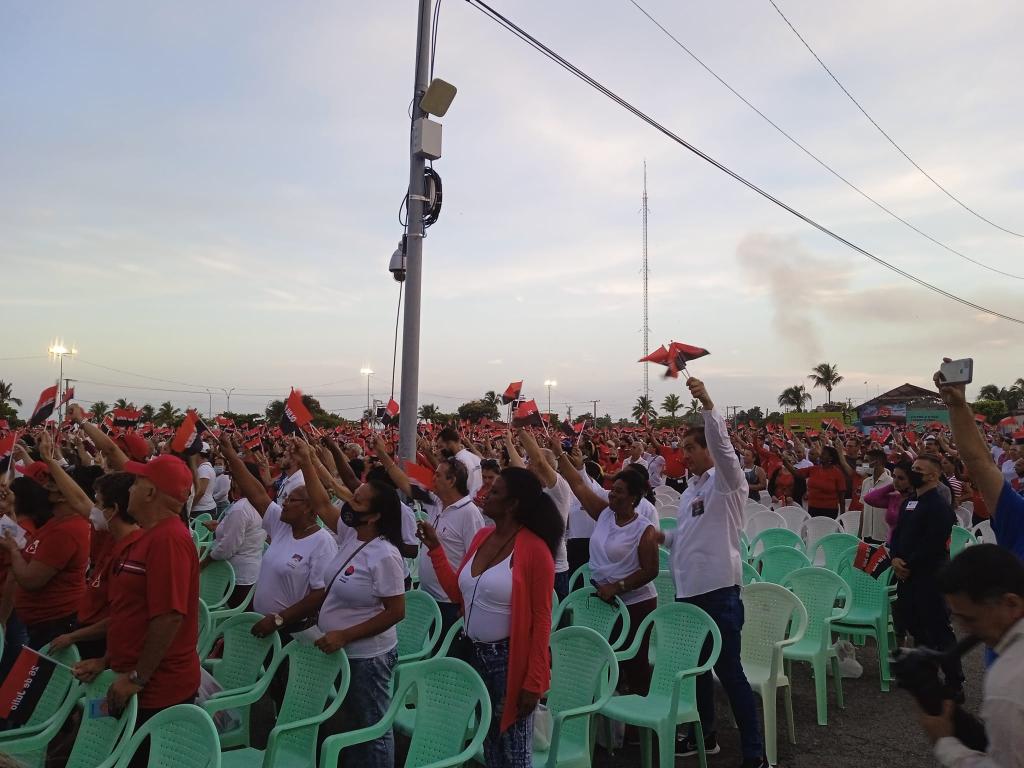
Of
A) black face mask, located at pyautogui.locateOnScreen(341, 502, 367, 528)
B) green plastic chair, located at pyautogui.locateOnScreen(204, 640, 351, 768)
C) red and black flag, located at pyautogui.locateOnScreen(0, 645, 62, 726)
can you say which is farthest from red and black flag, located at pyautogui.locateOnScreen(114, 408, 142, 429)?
green plastic chair, located at pyautogui.locateOnScreen(204, 640, 351, 768)

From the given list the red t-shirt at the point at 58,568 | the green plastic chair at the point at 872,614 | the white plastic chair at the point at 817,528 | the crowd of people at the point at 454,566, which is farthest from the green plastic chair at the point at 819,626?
the red t-shirt at the point at 58,568

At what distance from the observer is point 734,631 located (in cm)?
440

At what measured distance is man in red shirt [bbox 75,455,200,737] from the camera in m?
3.15

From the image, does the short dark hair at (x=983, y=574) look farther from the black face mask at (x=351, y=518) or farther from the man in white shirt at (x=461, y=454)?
the man in white shirt at (x=461, y=454)

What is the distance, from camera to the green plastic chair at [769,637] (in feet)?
15.6

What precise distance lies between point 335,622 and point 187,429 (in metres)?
3.76

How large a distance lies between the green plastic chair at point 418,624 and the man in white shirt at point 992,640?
3359mm

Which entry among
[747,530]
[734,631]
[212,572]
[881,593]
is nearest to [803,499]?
[747,530]

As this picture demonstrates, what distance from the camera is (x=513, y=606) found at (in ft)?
10.8

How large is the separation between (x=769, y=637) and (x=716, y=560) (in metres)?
0.96

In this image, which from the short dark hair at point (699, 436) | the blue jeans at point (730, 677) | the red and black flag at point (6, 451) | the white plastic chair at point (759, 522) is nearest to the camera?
the blue jeans at point (730, 677)

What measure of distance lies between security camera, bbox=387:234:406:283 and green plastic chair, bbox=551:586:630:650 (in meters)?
4.90

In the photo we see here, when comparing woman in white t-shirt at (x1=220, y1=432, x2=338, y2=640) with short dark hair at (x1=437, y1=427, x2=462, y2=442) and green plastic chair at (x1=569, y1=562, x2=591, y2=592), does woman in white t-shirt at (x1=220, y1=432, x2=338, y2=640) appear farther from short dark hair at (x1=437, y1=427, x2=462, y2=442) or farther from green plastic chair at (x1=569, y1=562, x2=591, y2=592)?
short dark hair at (x1=437, y1=427, x2=462, y2=442)

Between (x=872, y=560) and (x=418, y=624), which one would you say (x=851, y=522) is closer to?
(x=872, y=560)
